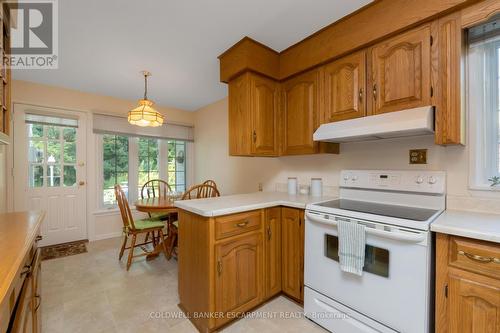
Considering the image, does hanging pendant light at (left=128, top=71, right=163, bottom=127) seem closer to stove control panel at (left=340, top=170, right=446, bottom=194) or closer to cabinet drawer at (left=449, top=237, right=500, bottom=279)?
stove control panel at (left=340, top=170, right=446, bottom=194)

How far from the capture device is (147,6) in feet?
5.22

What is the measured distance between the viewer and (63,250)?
2977 mm

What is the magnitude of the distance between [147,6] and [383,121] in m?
1.82

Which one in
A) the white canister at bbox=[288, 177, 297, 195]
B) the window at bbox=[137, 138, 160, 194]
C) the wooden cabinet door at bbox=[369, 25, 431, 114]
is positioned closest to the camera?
the wooden cabinet door at bbox=[369, 25, 431, 114]

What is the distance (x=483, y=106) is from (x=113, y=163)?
435cm

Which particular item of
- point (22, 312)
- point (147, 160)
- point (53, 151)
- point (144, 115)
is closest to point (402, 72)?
point (22, 312)

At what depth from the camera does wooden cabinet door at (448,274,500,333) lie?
1.01m

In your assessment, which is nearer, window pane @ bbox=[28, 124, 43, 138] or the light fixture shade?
the light fixture shade

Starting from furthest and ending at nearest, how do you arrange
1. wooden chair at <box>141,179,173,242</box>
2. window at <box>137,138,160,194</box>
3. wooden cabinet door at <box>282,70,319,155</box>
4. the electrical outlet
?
window at <box>137,138,160,194</box> < wooden chair at <box>141,179,173,242</box> < wooden cabinet door at <box>282,70,319,155</box> < the electrical outlet

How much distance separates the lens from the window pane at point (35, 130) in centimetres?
301

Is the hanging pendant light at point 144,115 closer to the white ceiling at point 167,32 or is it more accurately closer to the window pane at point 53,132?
the white ceiling at point 167,32

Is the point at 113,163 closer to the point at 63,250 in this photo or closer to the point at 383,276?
the point at 63,250

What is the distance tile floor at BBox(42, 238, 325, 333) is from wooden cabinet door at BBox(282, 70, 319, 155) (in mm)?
1382

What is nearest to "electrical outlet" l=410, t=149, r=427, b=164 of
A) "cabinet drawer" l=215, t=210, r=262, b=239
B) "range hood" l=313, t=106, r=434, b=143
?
"range hood" l=313, t=106, r=434, b=143
